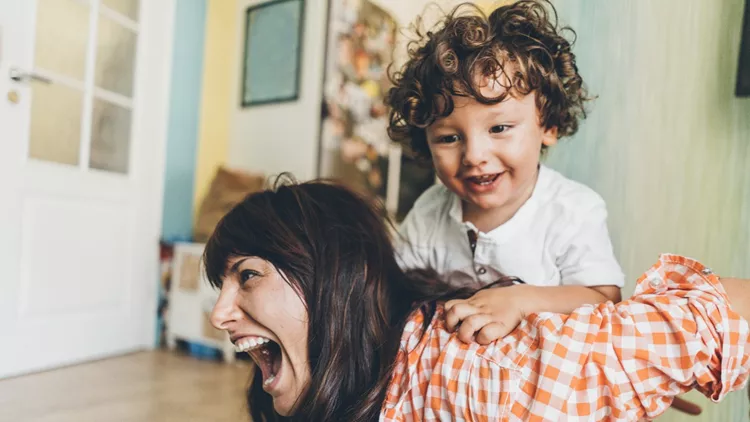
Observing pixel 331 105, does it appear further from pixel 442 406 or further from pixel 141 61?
pixel 442 406

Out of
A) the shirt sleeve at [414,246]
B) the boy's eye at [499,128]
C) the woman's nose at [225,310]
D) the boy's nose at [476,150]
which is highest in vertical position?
the boy's eye at [499,128]

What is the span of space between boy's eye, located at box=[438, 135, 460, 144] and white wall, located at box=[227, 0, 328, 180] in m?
1.45

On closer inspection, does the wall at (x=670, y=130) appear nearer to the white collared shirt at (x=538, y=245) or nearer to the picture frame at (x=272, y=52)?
the white collared shirt at (x=538, y=245)

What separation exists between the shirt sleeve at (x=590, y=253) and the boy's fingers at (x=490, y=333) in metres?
0.25

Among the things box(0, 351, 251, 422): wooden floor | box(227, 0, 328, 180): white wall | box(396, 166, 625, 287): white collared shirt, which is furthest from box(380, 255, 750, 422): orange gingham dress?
box(227, 0, 328, 180): white wall

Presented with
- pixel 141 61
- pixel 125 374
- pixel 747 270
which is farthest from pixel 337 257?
pixel 141 61

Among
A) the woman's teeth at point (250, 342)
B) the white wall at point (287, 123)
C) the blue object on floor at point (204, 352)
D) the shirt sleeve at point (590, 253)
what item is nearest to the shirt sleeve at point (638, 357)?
the shirt sleeve at point (590, 253)

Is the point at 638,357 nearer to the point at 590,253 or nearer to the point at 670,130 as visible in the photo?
the point at 590,253

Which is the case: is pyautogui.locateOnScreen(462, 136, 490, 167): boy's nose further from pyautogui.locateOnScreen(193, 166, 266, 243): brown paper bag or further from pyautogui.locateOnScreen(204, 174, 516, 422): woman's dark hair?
pyautogui.locateOnScreen(193, 166, 266, 243): brown paper bag

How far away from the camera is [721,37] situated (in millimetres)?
756

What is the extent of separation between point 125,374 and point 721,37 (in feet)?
5.69

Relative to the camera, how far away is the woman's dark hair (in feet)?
2.19

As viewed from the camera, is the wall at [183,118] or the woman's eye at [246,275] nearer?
the woman's eye at [246,275]

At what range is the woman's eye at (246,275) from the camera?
69 cm
